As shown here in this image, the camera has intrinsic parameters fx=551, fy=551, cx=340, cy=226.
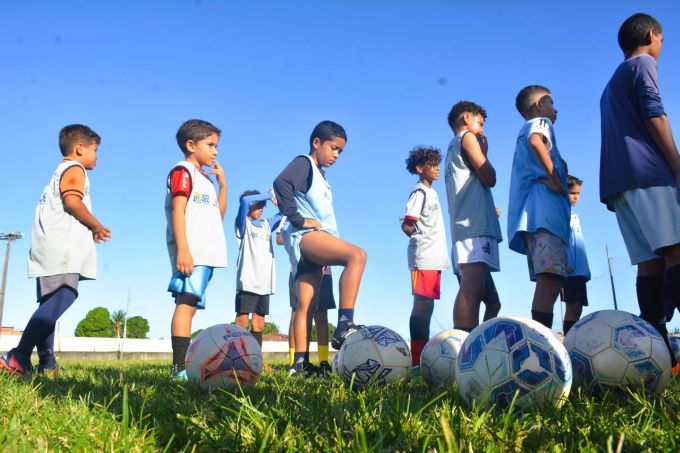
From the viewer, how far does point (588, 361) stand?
3111 mm

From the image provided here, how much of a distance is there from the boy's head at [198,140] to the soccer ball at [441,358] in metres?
3.31

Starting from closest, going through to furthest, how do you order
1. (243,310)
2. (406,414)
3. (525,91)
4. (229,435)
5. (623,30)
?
(229,435), (406,414), (623,30), (525,91), (243,310)

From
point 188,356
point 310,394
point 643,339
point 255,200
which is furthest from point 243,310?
point 643,339

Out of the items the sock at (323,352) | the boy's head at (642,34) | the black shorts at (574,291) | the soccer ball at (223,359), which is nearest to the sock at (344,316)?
the sock at (323,352)

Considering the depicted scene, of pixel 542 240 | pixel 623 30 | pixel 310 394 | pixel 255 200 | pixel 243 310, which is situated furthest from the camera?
pixel 255 200

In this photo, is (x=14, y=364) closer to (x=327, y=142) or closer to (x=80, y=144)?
(x=80, y=144)

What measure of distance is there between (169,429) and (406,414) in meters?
0.90

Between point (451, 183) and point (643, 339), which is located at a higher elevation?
point (451, 183)

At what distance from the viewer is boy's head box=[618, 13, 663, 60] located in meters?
4.23

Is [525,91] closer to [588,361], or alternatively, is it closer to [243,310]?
[588,361]

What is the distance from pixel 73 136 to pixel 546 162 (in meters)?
4.89

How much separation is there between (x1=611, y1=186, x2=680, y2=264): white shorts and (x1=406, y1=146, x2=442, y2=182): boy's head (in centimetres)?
360

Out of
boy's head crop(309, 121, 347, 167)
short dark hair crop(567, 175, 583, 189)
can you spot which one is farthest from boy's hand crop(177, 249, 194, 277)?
short dark hair crop(567, 175, 583, 189)

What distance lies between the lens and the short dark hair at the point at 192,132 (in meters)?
5.96
